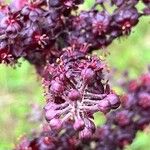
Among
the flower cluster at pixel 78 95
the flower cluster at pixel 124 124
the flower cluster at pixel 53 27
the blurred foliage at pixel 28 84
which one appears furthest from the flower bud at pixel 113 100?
the blurred foliage at pixel 28 84

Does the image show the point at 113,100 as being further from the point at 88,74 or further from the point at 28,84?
the point at 28,84

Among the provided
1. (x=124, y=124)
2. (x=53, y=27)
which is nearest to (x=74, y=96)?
(x=53, y=27)

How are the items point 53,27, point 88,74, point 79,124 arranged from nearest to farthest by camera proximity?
point 79,124, point 88,74, point 53,27

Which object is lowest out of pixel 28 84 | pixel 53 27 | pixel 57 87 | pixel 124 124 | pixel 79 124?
pixel 79 124

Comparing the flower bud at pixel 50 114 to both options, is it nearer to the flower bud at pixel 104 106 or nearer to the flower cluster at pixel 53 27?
the flower bud at pixel 104 106

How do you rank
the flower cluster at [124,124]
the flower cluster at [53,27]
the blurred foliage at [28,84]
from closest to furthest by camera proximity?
the flower cluster at [53,27], the flower cluster at [124,124], the blurred foliage at [28,84]

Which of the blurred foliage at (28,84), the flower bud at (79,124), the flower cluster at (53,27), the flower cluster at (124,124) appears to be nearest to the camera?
the flower bud at (79,124)
